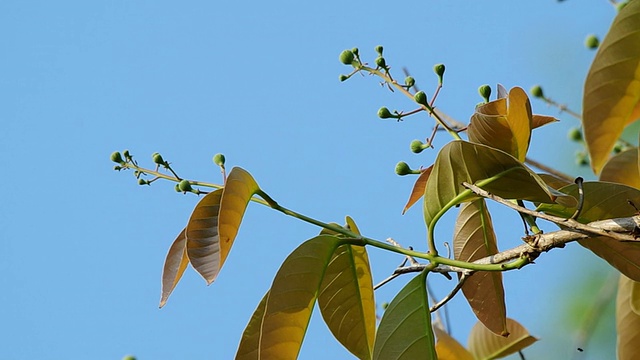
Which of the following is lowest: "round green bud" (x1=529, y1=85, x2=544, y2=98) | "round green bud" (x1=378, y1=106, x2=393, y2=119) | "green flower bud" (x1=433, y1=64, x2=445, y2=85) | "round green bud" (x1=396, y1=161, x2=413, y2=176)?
"round green bud" (x1=396, y1=161, x2=413, y2=176)

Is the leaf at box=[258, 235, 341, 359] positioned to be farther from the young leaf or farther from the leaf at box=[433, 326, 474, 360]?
the leaf at box=[433, 326, 474, 360]

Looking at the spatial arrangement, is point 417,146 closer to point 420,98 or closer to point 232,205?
point 420,98

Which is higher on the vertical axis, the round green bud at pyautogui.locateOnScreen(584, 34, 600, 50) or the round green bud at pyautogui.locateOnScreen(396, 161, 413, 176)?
the round green bud at pyautogui.locateOnScreen(584, 34, 600, 50)

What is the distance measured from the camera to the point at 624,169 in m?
0.92

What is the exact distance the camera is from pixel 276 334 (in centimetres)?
81

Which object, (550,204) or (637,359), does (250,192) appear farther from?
(637,359)

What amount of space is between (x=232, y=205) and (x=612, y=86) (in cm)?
37

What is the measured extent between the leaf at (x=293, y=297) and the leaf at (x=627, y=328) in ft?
1.20

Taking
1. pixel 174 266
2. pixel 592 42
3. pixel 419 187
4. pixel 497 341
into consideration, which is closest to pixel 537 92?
pixel 592 42

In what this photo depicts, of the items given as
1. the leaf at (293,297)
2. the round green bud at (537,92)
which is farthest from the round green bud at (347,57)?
the round green bud at (537,92)

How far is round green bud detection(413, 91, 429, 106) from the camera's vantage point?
3.02 feet

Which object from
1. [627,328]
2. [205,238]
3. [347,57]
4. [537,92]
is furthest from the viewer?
[537,92]

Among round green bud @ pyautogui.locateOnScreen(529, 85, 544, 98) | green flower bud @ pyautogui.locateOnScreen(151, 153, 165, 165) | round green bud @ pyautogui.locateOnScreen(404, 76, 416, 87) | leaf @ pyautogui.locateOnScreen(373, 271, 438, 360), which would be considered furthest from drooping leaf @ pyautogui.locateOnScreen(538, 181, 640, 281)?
round green bud @ pyautogui.locateOnScreen(529, 85, 544, 98)

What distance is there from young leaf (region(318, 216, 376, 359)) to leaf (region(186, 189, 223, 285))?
13cm
